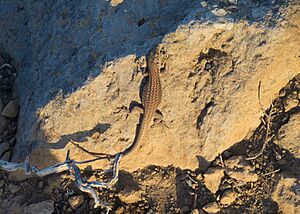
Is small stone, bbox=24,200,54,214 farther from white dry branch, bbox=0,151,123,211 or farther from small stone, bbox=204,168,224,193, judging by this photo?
small stone, bbox=204,168,224,193

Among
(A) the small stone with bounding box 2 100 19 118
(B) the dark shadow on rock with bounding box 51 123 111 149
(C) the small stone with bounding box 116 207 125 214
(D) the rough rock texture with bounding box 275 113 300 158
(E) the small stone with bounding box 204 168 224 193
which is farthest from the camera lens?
(A) the small stone with bounding box 2 100 19 118

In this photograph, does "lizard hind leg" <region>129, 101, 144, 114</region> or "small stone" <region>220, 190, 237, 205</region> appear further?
"lizard hind leg" <region>129, 101, 144, 114</region>

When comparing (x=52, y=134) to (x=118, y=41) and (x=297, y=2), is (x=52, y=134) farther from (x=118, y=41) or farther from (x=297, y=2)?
(x=297, y=2)

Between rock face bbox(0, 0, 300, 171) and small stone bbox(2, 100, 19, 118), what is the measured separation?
0.29 metres

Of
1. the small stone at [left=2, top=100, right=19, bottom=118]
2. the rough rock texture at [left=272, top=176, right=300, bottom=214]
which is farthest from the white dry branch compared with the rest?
the rough rock texture at [left=272, top=176, right=300, bottom=214]

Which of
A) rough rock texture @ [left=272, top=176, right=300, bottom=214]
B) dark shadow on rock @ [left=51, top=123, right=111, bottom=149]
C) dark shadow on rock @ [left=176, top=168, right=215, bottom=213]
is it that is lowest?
rough rock texture @ [left=272, top=176, right=300, bottom=214]

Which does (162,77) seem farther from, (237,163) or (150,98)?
(237,163)

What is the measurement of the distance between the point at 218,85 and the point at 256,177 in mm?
1207

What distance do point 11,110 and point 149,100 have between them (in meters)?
2.04

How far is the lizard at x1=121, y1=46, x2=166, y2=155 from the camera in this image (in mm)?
4266

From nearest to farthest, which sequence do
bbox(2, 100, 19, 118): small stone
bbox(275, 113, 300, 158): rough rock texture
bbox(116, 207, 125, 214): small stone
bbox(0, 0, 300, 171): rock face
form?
bbox(0, 0, 300, 171): rock face → bbox(275, 113, 300, 158): rough rock texture → bbox(116, 207, 125, 214): small stone → bbox(2, 100, 19, 118): small stone

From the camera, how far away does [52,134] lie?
4.46m

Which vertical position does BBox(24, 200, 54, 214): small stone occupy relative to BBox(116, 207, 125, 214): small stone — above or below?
above

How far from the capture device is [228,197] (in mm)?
4297
